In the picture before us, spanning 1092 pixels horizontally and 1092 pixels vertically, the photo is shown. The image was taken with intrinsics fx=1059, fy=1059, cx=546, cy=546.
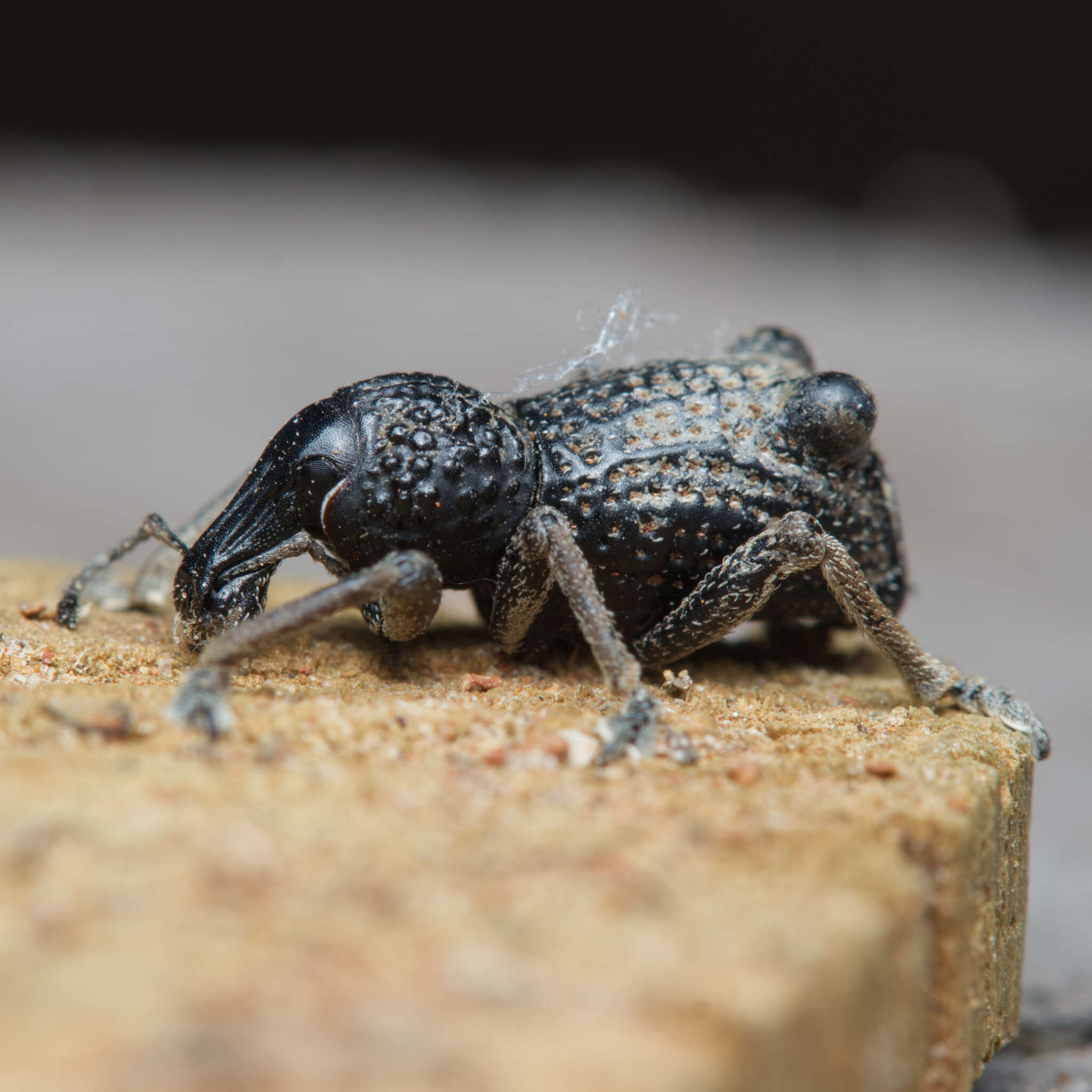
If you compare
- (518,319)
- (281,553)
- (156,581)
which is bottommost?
(156,581)

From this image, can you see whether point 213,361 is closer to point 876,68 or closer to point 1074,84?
point 876,68

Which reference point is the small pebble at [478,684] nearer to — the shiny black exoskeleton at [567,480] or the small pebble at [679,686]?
the shiny black exoskeleton at [567,480]

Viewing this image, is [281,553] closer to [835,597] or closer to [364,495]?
[364,495]

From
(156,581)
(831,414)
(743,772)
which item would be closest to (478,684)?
(743,772)

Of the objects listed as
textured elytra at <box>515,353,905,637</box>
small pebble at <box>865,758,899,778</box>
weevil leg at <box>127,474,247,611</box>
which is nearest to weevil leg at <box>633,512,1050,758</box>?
textured elytra at <box>515,353,905,637</box>

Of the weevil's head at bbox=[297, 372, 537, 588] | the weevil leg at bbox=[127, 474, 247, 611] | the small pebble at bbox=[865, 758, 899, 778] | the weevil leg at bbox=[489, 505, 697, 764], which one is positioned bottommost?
the weevil leg at bbox=[127, 474, 247, 611]

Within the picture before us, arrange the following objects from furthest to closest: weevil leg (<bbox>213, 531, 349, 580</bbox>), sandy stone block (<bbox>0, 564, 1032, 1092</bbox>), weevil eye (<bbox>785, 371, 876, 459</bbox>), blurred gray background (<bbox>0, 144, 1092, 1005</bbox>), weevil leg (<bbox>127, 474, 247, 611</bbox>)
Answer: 1. blurred gray background (<bbox>0, 144, 1092, 1005</bbox>)
2. weevil leg (<bbox>127, 474, 247, 611</bbox>)
3. weevil eye (<bbox>785, 371, 876, 459</bbox>)
4. weevil leg (<bbox>213, 531, 349, 580</bbox>)
5. sandy stone block (<bbox>0, 564, 1032, 1092</bbox>)

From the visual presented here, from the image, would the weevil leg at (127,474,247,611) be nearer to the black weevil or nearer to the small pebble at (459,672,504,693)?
the black weevil
